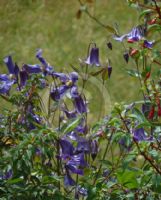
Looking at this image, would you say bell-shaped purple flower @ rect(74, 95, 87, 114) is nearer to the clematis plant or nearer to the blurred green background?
the clematis plant

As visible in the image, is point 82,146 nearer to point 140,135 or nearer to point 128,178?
point 140,135

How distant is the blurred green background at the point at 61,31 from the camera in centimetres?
576

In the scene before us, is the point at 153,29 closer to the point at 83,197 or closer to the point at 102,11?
the point at 83,197

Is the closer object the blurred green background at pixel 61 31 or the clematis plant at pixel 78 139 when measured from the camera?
the clematis plant at pixel 78 139

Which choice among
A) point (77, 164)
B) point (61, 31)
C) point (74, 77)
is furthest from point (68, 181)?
point (61, 31)

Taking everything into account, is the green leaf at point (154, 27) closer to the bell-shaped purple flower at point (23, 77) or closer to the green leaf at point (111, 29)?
the green leaf at point (111, 29)

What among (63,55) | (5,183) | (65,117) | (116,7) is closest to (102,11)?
(116,7)

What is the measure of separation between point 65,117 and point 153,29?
473 millimetres

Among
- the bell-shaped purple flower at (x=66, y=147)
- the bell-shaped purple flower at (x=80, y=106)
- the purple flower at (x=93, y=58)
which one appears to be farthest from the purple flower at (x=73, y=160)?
the purple flower at (x=93, y=58)

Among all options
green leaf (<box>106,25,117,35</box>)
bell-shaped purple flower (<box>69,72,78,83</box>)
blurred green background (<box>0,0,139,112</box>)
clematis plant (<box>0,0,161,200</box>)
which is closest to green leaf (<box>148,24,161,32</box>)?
clematis plant (<box>0,0,161,200</box>)

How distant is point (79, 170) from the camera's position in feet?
6.26

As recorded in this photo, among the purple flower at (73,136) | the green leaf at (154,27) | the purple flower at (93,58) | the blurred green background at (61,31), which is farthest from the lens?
the blurred green background at (61,31)

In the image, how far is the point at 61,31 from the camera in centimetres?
650

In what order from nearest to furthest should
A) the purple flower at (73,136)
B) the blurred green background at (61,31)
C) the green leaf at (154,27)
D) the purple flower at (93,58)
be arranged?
1. the green leaf at (154,27)
2. the purple flower at (73,136)
3. the purple flower at (93,58)
4. the blurred green background at (61,31)
